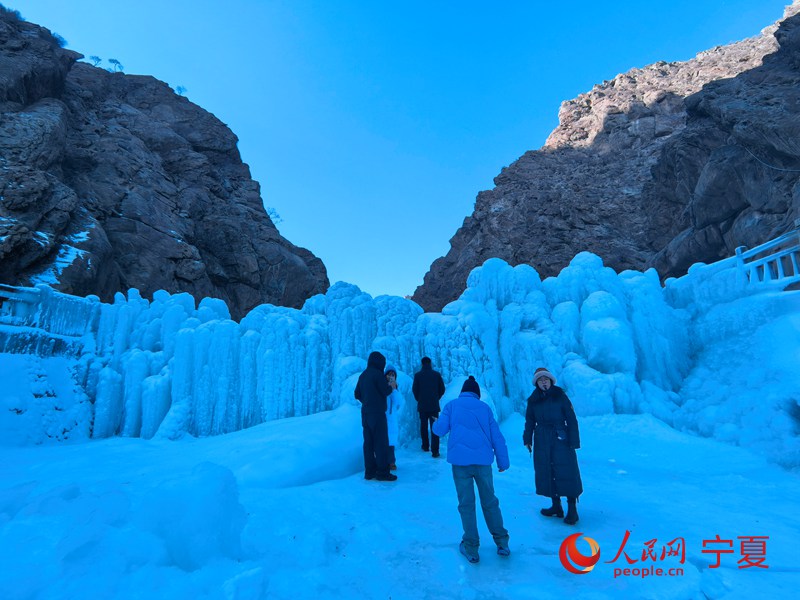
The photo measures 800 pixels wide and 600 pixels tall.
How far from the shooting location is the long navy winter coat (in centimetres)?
432

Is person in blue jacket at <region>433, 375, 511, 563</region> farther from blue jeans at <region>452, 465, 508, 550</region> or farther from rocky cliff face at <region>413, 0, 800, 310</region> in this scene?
rocky cliff face at <region>413, 0, 800, 310</region>

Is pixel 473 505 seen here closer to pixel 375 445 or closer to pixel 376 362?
pixel 375 445

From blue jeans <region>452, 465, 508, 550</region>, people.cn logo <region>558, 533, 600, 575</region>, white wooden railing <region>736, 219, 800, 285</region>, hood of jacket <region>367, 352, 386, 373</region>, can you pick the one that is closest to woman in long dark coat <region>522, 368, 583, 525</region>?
people.cn logo <region>558, 533, 600, 575</region>

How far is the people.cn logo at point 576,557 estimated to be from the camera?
3.31 meters

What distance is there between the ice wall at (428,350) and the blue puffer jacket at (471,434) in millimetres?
4830

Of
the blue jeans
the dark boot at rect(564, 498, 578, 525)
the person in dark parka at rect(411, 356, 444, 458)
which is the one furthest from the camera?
the person in dark parka at rect(411, 356, 444, 458)

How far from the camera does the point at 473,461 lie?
3.61 m

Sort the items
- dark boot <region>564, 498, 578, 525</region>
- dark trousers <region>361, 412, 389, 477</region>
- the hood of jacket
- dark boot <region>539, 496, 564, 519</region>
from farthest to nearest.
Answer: the hood of jacket, dark trousers <region>361, 412, 389, 477</region>, dark boot <region>539, 496, 564, 519</region>, dark boot <region>564, 498, 578, 525</region>

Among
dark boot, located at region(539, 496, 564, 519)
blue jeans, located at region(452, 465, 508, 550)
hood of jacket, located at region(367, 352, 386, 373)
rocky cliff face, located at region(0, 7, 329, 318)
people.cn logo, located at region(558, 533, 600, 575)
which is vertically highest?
rocky cliff face, located at region(0, 7, 329, 318)

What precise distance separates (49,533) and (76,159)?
31970 mm

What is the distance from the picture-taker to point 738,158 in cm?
2122

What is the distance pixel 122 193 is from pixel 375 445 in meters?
28.8

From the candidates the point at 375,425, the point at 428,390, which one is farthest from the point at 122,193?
the point at 375,425

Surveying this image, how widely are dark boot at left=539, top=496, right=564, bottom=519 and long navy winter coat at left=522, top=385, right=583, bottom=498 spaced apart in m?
0.11
